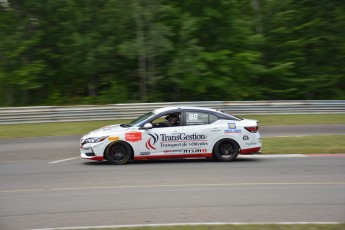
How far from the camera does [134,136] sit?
1263cm

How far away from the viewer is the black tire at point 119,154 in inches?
499

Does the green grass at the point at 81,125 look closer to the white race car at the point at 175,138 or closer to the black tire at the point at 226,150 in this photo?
the white race car at the point at 175,138

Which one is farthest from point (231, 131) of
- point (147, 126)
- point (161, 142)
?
point (147, 126)

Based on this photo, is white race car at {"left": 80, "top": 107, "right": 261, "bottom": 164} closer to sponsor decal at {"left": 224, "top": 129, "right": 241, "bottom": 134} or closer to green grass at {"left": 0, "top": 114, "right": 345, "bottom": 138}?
sponsor decal at {"left": 224, "top": 129, "right": 241, "bottom": 134}

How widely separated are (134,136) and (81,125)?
398 inches

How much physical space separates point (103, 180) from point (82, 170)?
150 centimetres

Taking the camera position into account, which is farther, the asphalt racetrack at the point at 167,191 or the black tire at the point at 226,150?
the black tire at the point at 226,150

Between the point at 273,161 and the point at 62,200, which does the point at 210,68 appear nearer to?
the point at 273,161

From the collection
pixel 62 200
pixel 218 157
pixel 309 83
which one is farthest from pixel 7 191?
pixel 309 83

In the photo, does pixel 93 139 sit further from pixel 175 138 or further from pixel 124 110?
pixel 124 110

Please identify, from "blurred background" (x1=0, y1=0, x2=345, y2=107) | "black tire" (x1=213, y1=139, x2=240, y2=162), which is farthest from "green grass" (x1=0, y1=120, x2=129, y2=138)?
"black tire" (x1=213, y1=139, x2=240, y2=162)

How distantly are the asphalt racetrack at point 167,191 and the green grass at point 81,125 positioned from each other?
5437mm

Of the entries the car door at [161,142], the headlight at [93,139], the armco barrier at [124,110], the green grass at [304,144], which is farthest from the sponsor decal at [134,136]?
the armco barrier at [124,110]

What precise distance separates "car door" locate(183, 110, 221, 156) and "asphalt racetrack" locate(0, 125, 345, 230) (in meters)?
0.39
